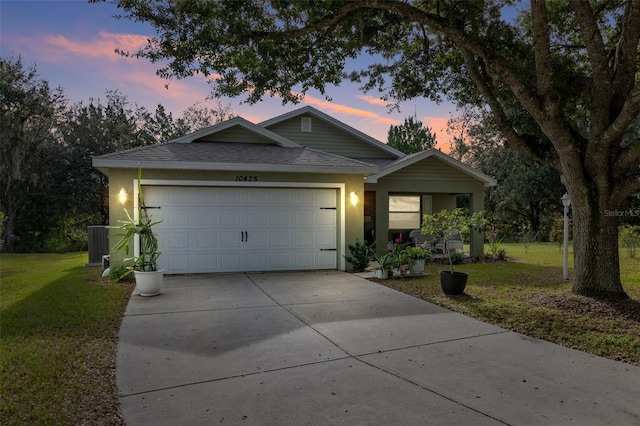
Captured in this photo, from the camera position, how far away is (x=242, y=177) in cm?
1009

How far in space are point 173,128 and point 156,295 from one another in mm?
24416

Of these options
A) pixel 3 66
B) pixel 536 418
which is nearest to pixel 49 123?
pixel 3 66

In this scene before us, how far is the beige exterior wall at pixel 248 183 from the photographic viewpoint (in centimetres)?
929

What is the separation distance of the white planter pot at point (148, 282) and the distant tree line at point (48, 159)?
13.7 meters

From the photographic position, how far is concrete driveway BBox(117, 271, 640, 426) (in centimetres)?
320

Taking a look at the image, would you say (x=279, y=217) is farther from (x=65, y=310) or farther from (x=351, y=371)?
(x=351, y=371)

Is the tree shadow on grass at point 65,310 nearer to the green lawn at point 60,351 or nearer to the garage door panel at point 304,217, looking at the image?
the green lawn at point 60,351

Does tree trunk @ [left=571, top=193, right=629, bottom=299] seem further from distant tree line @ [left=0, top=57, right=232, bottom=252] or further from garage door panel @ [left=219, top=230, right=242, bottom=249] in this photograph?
distant tree line @ [left=0, top=57, right=232, bottom=252]

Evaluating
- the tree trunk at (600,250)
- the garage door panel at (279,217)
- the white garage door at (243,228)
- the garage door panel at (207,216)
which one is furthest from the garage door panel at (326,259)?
the tree trunk at (600,250)

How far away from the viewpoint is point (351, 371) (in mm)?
4047

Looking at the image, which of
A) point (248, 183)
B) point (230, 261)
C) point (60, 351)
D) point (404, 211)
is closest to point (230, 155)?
point (248, 183)

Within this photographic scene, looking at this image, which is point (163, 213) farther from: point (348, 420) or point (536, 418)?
point (536, 418)

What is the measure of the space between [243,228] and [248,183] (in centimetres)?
111

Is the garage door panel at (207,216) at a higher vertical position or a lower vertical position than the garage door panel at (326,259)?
higher
